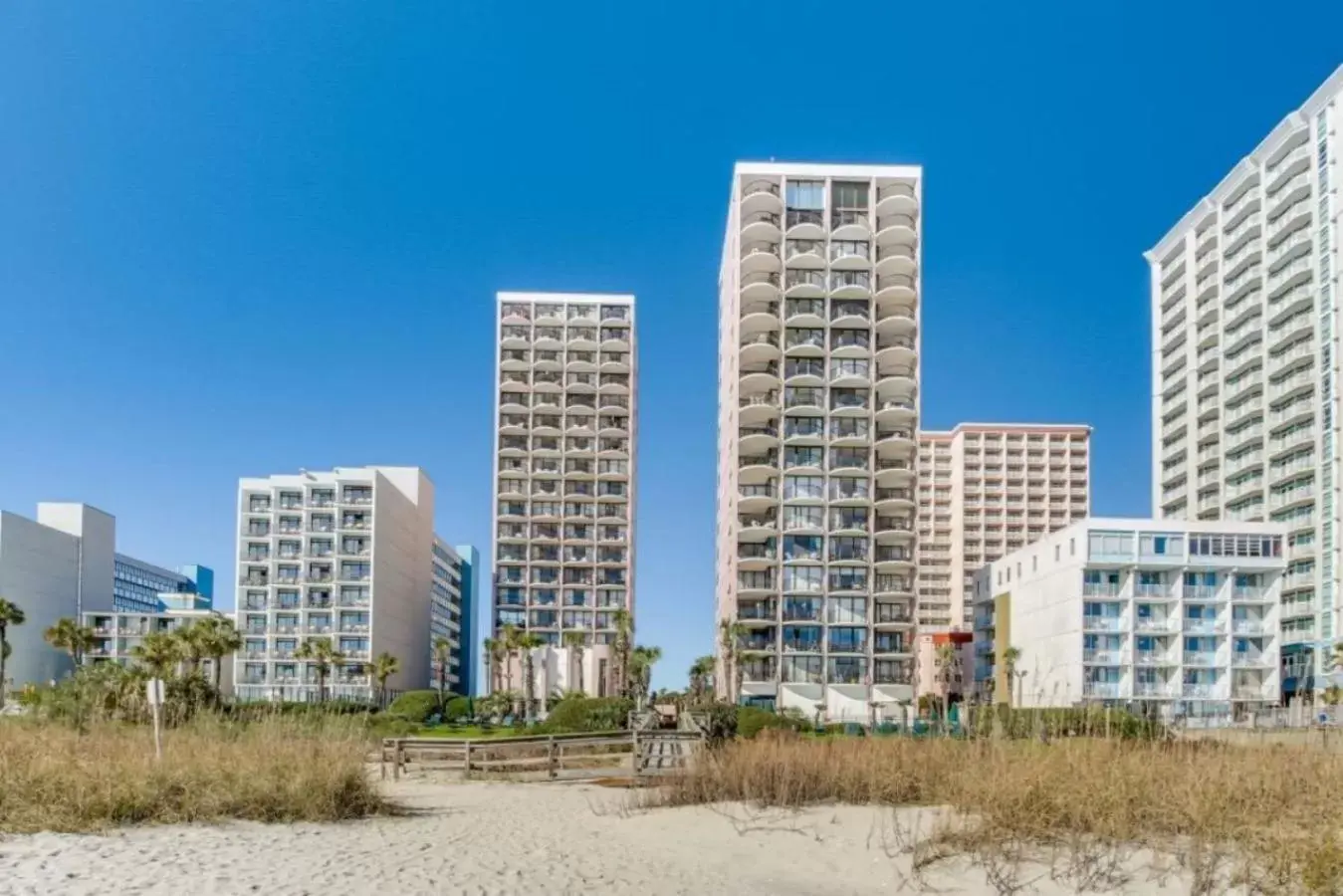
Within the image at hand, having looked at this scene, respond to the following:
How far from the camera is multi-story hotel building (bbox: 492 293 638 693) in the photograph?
342 feet

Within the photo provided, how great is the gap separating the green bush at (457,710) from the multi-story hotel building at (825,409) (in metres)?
17.0

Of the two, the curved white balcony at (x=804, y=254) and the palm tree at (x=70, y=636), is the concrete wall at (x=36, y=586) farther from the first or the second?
the curved white balcony at (x=804, y=254)

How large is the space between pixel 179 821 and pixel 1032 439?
147327 millimetres

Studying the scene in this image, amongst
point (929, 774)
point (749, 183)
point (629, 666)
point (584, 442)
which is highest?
point (749, 183)

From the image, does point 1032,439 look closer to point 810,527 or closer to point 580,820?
point 810,527

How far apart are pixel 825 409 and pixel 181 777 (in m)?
67.3

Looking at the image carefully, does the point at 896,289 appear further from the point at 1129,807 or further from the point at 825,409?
the point at 1129,807

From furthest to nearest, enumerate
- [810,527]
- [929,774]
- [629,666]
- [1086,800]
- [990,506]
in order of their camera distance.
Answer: [990,506], [629,666], [810,527], [929,774], [1086,800]

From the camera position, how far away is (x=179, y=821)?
16.0 meters

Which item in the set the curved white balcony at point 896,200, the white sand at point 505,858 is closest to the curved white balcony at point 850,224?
the curved white balcony at point 896,200

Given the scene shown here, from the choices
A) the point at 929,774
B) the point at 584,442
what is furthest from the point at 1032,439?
the point at 929,774

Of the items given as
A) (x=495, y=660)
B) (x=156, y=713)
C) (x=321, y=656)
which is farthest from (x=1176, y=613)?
(x=156, y=713)

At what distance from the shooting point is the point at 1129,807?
1534 cm

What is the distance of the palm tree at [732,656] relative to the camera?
74719 millimetres
